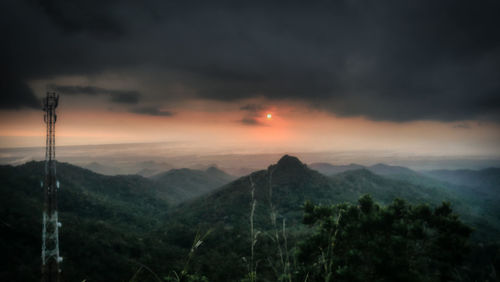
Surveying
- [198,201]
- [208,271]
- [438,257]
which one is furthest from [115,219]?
[438,257]

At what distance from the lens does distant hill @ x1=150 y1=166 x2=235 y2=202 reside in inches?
4727

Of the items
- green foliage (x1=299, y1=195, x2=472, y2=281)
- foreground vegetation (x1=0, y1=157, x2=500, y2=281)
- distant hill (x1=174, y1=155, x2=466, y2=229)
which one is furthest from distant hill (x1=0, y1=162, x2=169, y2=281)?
distant hill (x1=174, y1=155, x2=466, y2=229)

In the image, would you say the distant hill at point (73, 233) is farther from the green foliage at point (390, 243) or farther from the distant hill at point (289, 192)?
the distant hill at point (289, 192)

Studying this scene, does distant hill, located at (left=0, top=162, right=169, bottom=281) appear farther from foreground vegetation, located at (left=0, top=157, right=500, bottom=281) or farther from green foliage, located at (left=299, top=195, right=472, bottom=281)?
green foliage, located at (left=299, top=195, right=472, bottom=281)

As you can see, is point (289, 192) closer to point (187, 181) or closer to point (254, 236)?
point (187, 181)

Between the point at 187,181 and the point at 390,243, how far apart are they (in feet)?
460

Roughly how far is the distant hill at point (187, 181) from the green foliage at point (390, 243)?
106 metres

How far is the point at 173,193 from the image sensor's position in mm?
116625

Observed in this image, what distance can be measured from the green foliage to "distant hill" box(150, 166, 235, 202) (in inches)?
4190

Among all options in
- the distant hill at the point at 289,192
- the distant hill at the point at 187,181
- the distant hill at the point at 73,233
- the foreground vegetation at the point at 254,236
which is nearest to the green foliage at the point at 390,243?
the foreground vegetation at the point at 254,236

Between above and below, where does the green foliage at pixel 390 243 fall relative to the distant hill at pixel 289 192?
above

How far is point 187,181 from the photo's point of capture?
14375 cm

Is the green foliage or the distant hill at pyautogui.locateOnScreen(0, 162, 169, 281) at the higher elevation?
the green foliage

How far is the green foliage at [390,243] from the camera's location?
11648 millimetres
